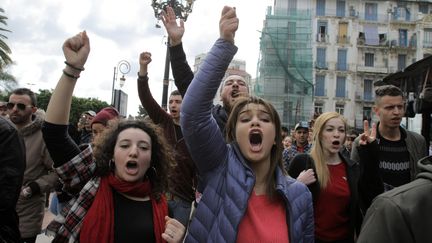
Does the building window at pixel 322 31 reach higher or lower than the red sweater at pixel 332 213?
higher

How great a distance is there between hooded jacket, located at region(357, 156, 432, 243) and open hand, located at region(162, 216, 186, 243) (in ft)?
3.93

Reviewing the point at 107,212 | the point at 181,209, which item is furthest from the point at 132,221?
the point at 181,209

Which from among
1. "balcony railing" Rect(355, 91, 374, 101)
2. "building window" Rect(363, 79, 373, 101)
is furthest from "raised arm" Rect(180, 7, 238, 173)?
"building window" Rect(363, 79, 373, 101)

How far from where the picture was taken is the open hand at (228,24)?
2.21 metres

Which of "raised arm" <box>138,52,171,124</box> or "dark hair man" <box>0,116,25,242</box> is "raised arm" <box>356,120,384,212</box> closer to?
"raised arm" <box>138,52,171,124</box>

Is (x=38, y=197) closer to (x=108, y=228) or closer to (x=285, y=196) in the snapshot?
(x=108, y=228)

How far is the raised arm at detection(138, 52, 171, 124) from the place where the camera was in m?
3.89

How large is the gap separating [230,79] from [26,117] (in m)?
1.95

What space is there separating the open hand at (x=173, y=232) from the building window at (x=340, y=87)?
47489 mm

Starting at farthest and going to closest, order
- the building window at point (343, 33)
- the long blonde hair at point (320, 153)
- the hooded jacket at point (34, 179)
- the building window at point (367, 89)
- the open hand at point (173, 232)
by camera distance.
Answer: the building window at point (343, 33), the building window at point (367, 89), the hooded jacket at point (34, 179), the long blonde hair at point (320, 153), the open hand at point (173, 232)

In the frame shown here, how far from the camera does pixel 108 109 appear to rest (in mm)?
4422

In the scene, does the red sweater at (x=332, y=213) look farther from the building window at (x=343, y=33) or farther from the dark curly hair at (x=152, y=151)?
the building window at (x=343, y=33)

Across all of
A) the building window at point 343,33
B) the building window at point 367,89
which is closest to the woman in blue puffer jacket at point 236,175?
the building window at point 367,89

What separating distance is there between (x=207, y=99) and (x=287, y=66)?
4196cm
